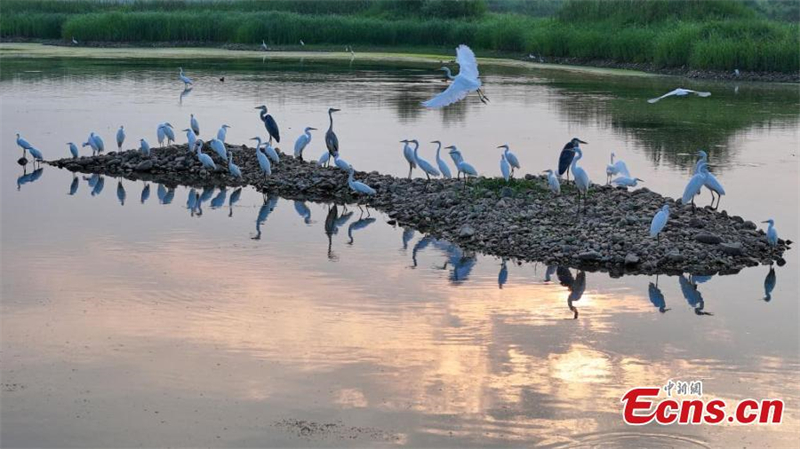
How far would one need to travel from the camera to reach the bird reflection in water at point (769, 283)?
9773 mm

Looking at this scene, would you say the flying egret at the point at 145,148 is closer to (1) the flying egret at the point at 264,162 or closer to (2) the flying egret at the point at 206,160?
(2) the flying egret at the point at 206,160

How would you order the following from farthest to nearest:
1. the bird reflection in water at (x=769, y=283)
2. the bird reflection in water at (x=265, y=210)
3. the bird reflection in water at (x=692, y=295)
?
the bird reflection in water at (x=265, y=210)
the bird reflection in water at (x=769, y=283)
the bird reflection in water at (x=692, y=295)

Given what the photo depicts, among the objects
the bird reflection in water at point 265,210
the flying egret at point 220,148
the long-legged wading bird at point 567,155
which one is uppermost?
the long-legged wading bird at point 567,155

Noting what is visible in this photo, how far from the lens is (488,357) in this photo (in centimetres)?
801

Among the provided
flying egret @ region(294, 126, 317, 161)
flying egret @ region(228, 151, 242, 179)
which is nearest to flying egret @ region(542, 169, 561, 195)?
flying egret @ region(294, 126, 317, 161)

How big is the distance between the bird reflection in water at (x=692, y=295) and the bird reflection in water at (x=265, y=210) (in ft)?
14.9

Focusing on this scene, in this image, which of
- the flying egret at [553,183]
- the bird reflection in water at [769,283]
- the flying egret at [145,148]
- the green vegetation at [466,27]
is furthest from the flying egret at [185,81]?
the bird reflection in water at [769,283]

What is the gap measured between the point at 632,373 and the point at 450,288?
99.4 inches

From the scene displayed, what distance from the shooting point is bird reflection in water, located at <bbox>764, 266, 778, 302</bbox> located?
977 cm

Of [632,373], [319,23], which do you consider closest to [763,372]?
[632,373]

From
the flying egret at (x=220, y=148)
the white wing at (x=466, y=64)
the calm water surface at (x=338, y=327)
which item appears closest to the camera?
the calm water surface at (x=338, y=327)

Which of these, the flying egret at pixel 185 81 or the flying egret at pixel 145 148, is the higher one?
the flying egret at pixel 185 81

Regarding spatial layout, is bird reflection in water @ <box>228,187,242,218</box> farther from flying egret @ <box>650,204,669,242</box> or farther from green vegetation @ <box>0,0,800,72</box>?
green vegetation @ <box>0,0,800,72</box>

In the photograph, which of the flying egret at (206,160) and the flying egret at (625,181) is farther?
the flying egret at (206,160)
